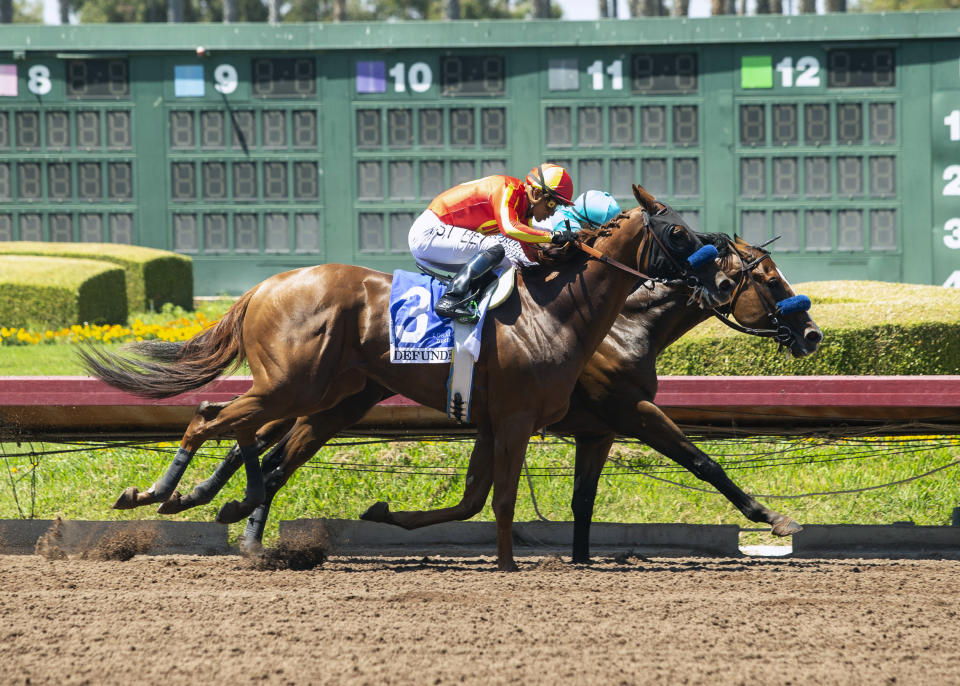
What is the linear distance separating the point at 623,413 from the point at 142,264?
8392 mm

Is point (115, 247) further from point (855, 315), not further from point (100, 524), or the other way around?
point (855, 315)

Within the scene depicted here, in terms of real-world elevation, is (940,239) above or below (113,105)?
below

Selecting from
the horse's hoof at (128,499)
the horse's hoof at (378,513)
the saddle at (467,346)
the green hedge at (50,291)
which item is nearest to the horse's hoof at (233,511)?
the horse's hoof at (128,499)

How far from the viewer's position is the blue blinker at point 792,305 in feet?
21.3

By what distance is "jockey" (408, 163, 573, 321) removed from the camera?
6.14 meters

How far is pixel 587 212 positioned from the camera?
22.2ft

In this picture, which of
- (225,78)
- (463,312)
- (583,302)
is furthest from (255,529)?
(225,78)

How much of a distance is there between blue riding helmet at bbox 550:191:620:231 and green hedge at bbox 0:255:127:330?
291 inches

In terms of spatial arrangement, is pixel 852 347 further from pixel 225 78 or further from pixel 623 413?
pixel 225 78

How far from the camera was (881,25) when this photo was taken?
529 inches

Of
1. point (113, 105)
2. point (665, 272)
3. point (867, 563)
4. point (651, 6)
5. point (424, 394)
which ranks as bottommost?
point (867, 563)

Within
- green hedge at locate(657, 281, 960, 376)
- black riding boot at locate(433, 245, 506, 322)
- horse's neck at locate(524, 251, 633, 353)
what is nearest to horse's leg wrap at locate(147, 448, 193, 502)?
black riding boot at locate(433, 245, 506, 322)

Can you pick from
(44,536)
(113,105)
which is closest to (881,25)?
(113,105)

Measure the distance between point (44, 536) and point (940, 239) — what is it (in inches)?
394
